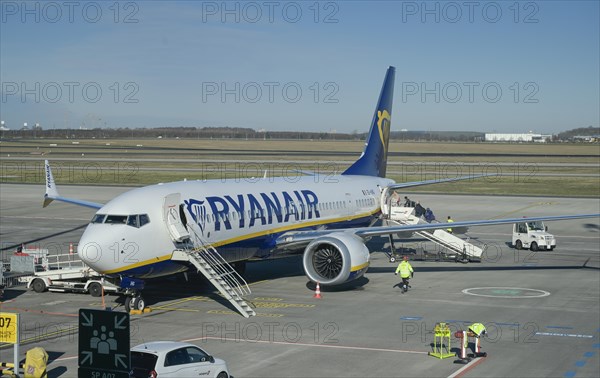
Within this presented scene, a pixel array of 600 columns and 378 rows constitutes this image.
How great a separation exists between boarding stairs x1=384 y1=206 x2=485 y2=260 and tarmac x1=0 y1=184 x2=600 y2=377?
0.96m

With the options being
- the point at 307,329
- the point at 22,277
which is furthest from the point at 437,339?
the point at 22,277

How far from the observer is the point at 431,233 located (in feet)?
155

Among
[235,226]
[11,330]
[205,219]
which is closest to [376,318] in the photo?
[235,226]

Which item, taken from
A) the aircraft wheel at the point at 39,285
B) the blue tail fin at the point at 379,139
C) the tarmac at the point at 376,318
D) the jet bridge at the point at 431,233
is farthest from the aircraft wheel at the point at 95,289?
the blue tail fin at the point at 379,139

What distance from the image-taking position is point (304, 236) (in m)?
36.7

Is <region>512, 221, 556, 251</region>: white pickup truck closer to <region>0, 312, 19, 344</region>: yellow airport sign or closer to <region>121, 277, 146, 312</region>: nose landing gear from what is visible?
<region>121, 277, 146, 312</region>: nose landing gear

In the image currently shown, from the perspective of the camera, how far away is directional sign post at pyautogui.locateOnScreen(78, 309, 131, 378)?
40.8ft

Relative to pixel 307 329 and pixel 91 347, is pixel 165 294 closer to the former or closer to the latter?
pixel 307 329

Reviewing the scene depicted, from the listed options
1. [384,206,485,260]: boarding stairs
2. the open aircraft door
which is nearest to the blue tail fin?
[384,206,485,260]: boarding stairs

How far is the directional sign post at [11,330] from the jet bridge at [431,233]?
2735 centimetres

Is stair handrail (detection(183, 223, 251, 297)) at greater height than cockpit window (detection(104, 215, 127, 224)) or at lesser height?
lesser

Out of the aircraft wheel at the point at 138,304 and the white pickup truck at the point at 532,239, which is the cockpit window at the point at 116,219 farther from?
the white pickup truck at the point at 532,239

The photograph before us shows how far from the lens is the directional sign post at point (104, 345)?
40.8ft

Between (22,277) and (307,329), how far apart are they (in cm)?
1465
